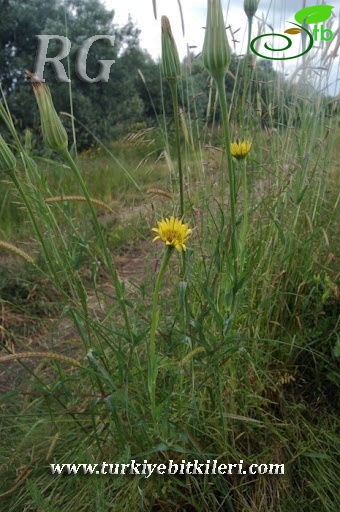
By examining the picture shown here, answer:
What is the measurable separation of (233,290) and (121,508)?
17.7 inches

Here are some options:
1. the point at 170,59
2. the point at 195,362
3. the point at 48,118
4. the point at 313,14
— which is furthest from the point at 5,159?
the point at 313,14

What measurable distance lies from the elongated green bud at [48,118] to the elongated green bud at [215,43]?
0.22m

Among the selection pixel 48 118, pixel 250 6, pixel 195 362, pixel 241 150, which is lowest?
pixel 195 362

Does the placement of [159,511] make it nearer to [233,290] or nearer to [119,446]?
[119,446]

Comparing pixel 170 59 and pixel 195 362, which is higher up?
pixel 170 59

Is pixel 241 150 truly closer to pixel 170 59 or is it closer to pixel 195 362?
pixel 170 59

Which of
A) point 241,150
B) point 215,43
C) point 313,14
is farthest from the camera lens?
point 313,14

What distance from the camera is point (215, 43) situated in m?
0.66

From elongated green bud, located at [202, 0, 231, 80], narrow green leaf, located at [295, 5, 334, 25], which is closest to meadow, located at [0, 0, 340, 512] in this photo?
elongated green bud, located at [202, 0, 231, 80]

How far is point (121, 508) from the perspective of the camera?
86 centimetres

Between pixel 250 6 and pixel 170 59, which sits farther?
pixel 250 6

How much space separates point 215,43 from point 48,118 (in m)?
0.25

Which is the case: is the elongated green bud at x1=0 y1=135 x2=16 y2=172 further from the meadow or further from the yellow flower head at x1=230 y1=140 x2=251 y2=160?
the yellow flower head at x1=230 y1=140 x2=251 y2=160

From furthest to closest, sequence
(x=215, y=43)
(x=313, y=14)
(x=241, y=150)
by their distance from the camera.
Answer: (x=313, y=14), (x=241, y=150), (x=215, y=43)
